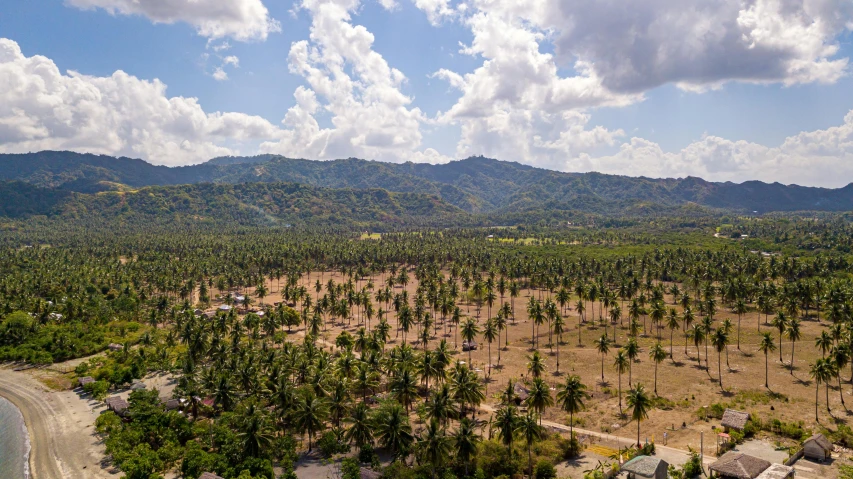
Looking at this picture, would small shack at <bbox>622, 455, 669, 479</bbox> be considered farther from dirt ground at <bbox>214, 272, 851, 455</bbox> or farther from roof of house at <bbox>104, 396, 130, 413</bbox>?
roof of house at <bbox>104, 396, 130, 413</bbox>

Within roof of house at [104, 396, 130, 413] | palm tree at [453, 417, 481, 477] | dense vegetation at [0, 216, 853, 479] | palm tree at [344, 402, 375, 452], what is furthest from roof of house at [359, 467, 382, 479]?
roof of house at [104, 396, 130, 413]

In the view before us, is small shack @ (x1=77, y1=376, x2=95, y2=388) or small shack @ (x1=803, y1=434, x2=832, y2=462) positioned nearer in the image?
small shack @ (x1=803, y1=434, x2=832, y2=462)

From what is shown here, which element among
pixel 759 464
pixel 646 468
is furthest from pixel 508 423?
pixel 759 464

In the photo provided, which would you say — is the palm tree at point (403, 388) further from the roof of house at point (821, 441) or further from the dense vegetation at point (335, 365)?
the roof of house at point (821, 441)

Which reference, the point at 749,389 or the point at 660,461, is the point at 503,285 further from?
the point at 660,461

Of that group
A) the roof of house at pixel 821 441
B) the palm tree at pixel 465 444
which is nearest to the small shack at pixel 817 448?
the roof of house at pixel 821 441

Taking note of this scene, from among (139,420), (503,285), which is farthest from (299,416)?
(503,285)

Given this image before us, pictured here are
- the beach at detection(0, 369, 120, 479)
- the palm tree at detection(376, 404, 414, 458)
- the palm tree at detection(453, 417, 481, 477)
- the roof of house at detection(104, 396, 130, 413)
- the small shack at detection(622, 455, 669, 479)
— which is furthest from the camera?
the roof of house at detection(104, 396, 130, 413)

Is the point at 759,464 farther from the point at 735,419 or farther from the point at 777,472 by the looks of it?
the point at 735,419
